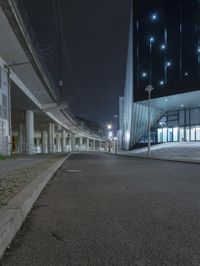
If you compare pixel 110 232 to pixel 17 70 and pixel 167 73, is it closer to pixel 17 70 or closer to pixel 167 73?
pixel 17 70

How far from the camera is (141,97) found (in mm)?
45625

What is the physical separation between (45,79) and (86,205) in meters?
24.1

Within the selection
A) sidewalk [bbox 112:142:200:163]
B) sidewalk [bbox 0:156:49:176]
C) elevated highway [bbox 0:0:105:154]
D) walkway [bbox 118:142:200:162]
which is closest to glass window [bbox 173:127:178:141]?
walkway [bbox 118:142:200:162]

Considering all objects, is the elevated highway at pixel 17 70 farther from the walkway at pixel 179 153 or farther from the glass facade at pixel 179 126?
the glass facade at pixel 179 126

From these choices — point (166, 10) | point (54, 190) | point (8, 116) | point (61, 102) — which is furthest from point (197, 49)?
point (54, 190)

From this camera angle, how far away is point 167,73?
44844mm

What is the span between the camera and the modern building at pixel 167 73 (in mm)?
41219

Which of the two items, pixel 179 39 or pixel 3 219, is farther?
pixel 179 39

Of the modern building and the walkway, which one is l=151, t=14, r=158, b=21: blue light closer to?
the modern building

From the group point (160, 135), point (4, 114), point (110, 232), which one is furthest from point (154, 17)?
point (110, 232)

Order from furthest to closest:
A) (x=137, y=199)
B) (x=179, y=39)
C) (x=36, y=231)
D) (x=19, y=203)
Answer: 1. (x=179, y=39)
2. (x=137, y=199)
3. (x=19, y=203)
4. (x=36, y=231)

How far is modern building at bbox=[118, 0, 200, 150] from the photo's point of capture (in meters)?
41.2

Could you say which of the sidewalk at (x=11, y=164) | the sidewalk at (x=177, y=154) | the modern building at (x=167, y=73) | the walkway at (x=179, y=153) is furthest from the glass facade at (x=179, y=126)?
the sidewalk at (x=11, y=164)

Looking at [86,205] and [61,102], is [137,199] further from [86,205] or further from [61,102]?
[61,102]
